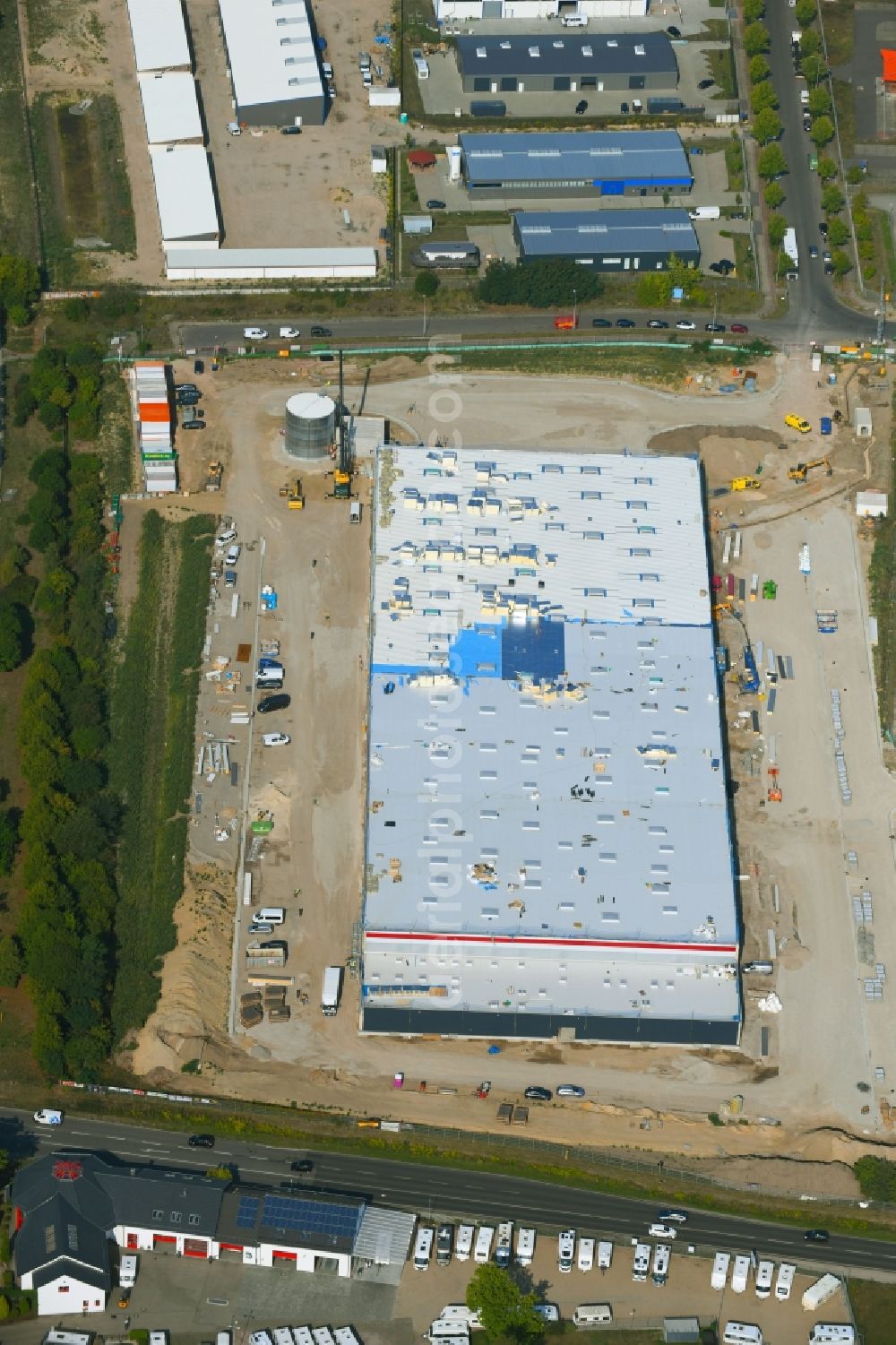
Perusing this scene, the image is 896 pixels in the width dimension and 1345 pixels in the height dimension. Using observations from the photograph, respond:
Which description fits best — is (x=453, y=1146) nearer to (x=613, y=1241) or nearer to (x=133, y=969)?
(x=613, y=1241)

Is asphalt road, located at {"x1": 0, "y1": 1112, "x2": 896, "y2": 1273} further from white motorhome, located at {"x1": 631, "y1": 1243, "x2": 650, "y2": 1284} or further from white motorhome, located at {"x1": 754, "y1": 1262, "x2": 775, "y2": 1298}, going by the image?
white motorhome, located at {"x1": 631, "y1": 1243, "x2": 650, "y2": 1284}

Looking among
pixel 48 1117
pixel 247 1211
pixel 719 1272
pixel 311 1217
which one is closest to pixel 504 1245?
pixel 311 1217

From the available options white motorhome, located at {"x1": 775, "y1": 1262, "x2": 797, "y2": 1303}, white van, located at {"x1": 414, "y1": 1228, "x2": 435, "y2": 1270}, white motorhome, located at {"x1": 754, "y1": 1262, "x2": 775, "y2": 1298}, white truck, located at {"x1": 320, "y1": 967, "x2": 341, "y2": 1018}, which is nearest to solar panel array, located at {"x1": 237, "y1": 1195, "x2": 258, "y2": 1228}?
white van, located at {"x1": 414, "y1": 1228, "x2": 435, "y2": 1270}

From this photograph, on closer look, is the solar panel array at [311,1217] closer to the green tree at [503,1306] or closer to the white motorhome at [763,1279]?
the green tree at [503,1306]

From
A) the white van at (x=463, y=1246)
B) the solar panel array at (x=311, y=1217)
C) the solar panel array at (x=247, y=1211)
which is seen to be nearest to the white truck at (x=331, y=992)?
the solar panel array at (x=311, y=1217)

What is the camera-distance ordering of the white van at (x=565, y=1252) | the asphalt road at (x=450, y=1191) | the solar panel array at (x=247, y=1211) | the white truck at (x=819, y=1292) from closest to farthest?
the white truck at (x=819, y=1292) < the solar panel array at (x=247, y=1211) < the white van at (x=565, y=1252) < the asphalt road at (x=450, y=1191)
